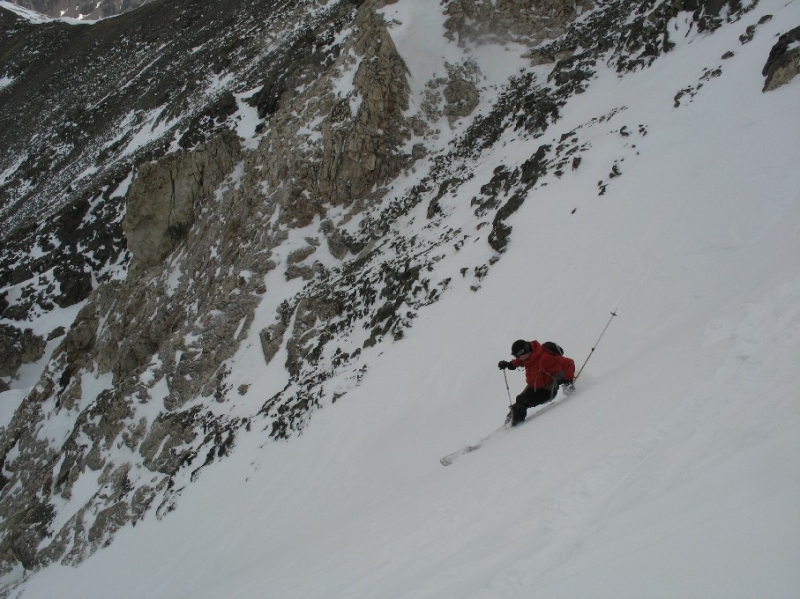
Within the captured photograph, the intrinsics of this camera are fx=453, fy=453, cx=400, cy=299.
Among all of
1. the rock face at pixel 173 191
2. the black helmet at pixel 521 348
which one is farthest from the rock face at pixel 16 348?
the black helmet at pixel 521 348

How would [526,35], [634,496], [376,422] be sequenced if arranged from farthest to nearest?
[526,35] → [376,422] → [634,496]

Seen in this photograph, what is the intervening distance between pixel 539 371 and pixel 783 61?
927cm

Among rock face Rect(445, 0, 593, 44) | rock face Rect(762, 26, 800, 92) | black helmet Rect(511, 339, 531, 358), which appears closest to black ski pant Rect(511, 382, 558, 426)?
black helmet Rect(511, 339, 531, 358)

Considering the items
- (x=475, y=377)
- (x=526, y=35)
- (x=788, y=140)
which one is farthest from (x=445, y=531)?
(x=526, y=35)

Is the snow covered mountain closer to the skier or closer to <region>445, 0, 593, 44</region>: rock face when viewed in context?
<region>445, 0, 593, 44</region>: rock face

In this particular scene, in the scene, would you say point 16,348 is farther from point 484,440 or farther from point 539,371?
point 539,371

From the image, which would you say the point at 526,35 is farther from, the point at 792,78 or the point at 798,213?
the point at 798,213

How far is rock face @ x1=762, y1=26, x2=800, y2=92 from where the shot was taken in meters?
9.47

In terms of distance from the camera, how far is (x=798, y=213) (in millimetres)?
7102

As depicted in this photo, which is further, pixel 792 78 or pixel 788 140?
pixel 792 78

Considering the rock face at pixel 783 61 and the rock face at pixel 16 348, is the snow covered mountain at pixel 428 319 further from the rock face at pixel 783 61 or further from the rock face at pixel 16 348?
the rock face at pixel 16 348

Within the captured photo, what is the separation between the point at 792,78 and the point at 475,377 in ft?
29.8

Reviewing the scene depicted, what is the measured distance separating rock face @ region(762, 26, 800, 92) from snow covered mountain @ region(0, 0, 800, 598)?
0.06 m

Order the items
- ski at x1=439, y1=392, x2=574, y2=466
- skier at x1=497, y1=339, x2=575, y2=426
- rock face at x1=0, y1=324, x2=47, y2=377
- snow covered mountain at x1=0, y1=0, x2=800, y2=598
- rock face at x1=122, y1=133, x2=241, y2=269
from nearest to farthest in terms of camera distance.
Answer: snow covered mountain at x1=0, y1=0, x2=800, y2=598
skier at x1=497, y1=339, x2=575, y2=426
ski at x1=439, y1=392, x2=574, y2=466
rock face at x1=122, y1=133, x2=241, y2=269
rock face at x1=0, y1=324, x2=47, y2=377
